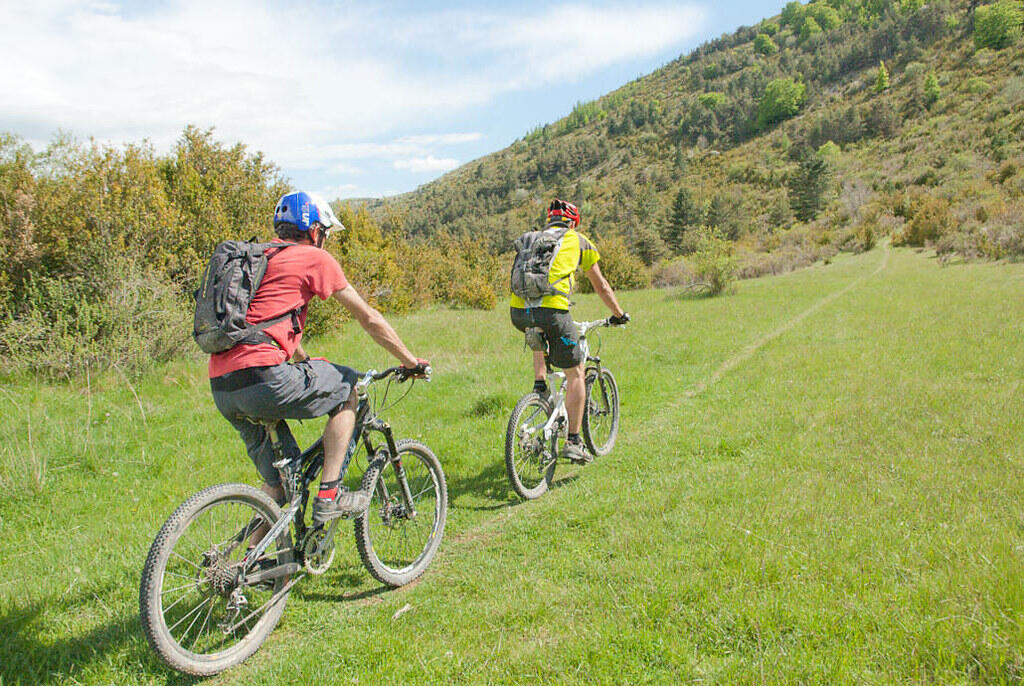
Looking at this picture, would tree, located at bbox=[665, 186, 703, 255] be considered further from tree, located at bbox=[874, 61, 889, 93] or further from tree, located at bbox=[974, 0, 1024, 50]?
tree, located at bbox=[974, 0, 1024, 50]

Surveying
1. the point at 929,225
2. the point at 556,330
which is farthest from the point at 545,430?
the point at 929,225

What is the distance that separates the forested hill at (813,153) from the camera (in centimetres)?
4219

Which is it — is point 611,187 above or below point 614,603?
above

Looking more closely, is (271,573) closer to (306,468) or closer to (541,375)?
(306,468)

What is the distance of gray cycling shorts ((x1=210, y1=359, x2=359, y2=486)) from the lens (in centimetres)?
303

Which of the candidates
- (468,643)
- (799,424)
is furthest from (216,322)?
(799,424)

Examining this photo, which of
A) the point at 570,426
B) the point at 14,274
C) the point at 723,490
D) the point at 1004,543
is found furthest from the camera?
the point at 14,274

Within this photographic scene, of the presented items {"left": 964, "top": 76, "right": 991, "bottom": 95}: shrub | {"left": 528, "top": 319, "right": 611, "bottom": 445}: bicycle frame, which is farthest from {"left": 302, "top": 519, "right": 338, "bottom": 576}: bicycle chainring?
{"left": 964, "top": 76, "right": 991, "bottom": 95}: shrub

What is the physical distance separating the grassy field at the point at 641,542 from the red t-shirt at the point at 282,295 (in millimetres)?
1723

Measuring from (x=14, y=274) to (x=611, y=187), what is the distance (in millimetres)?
108742

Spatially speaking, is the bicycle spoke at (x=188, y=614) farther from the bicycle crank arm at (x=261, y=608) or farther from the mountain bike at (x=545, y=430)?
the mountain bike at (x=545, y=430)

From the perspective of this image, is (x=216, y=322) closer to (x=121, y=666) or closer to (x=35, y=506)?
(x=121, y=666)

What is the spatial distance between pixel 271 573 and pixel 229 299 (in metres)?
1.59

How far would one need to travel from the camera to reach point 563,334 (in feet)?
17.3
